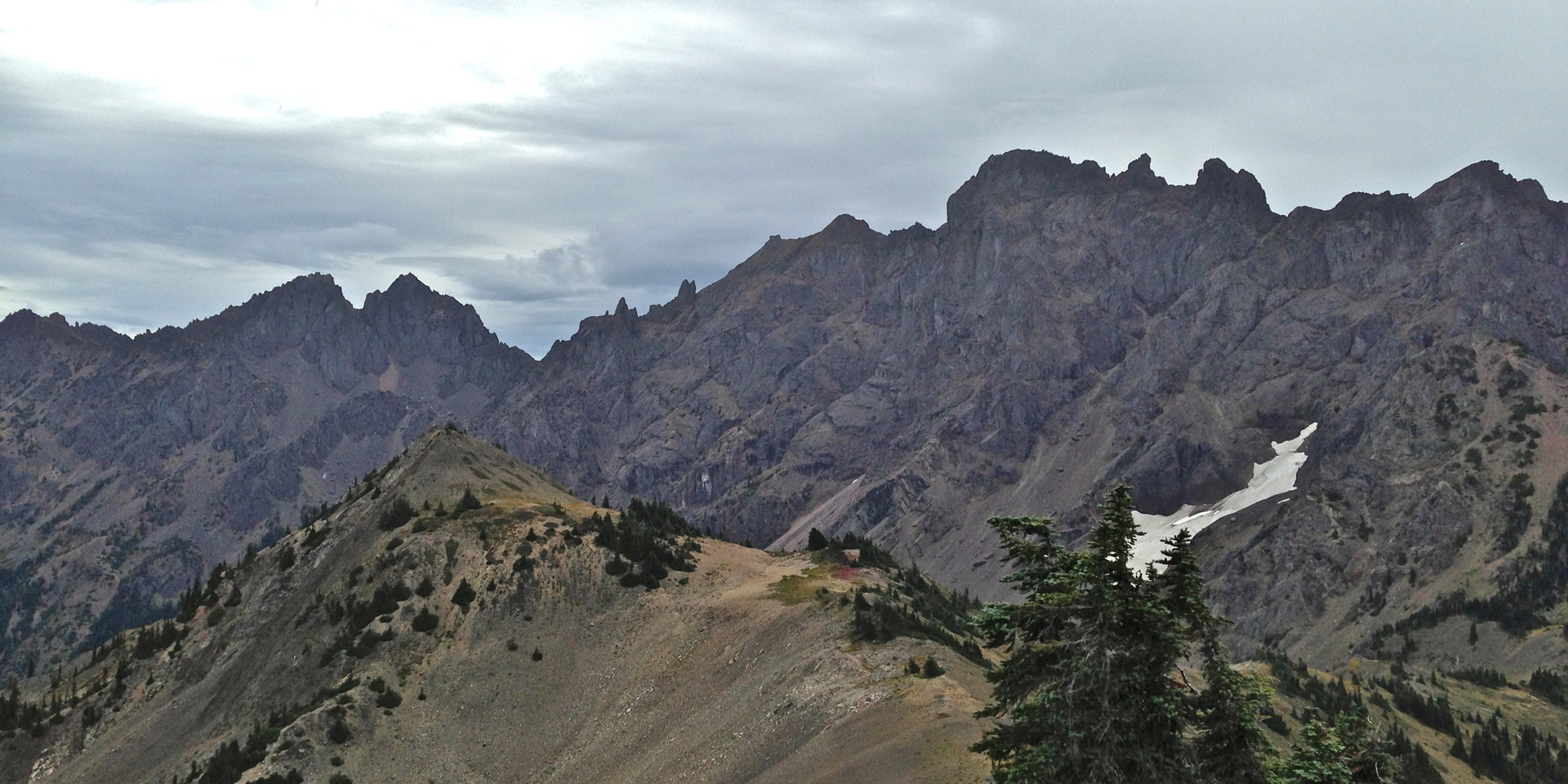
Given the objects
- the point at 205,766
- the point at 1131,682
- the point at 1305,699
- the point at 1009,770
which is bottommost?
the point at 1305,699

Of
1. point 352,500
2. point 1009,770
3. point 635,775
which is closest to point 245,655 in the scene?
point 352,500

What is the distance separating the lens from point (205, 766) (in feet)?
335

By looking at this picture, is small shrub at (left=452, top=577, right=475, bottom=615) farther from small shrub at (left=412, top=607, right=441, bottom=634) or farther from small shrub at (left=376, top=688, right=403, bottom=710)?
small shrub at (left=376, top=688, right=403, bottom=710)

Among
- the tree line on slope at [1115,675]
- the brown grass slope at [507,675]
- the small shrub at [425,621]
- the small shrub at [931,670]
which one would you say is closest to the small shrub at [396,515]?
the brown grass slope at [507,675]

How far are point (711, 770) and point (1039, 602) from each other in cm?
4785

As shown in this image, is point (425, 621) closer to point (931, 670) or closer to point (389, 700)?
point (389, 700)

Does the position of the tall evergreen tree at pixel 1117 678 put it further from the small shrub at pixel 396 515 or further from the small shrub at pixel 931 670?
the small shrub at pixel 396 515

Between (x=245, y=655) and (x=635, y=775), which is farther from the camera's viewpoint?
(x=245, y=655)

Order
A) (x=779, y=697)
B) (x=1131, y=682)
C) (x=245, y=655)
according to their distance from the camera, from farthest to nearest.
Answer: (x=245, y=655) → (x=779, y=697) → (x=1131, y=682)

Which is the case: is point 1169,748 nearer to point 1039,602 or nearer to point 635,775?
point 1039,602

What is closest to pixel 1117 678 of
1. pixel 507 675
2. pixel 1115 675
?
pixel 1115 675

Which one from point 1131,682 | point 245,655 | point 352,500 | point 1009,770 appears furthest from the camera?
point 352,500

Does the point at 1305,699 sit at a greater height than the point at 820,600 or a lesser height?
lesser

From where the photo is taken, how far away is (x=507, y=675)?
110 m
